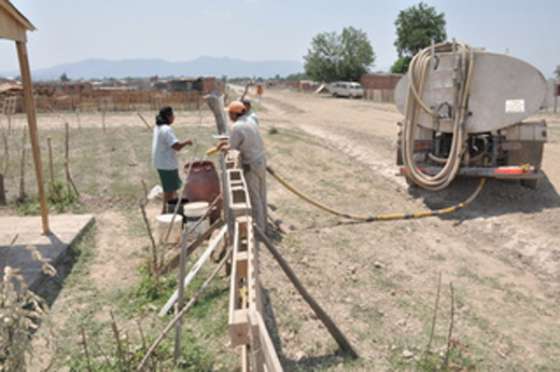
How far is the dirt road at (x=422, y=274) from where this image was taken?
379 cm

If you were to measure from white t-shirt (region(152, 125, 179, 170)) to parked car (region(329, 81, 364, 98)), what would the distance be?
38.5 m

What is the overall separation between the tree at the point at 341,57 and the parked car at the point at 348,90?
11163 millimetres

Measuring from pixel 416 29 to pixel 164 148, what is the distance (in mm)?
52571

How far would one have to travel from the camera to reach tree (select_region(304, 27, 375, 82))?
56.2 m

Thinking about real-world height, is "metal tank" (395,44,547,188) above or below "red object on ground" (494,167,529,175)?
above

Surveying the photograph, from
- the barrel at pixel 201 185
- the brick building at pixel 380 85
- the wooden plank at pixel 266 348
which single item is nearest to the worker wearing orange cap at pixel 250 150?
the barrel at pixel 201 185

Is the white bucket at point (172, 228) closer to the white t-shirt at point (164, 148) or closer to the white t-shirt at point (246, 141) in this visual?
the white t-shirt at point (164, 148)

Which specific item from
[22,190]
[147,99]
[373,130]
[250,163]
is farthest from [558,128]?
[147,99]

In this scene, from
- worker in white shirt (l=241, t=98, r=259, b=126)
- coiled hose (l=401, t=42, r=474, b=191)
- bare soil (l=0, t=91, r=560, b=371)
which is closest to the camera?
bare soil (l=0, t=91, r=560, b=371)

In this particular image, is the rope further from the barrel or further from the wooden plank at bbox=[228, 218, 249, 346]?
the wooden plank at bbox=[228, 218, 249, 346]

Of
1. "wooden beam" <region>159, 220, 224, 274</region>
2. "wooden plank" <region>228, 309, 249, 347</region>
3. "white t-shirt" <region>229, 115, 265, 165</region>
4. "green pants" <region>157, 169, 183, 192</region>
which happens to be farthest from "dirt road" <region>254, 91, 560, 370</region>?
"green pants" <region>157, 169, 183, 192</region>

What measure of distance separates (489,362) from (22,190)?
715 centimetres

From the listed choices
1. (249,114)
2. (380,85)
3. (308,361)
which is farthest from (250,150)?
(380,85)

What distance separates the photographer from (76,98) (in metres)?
28.3
